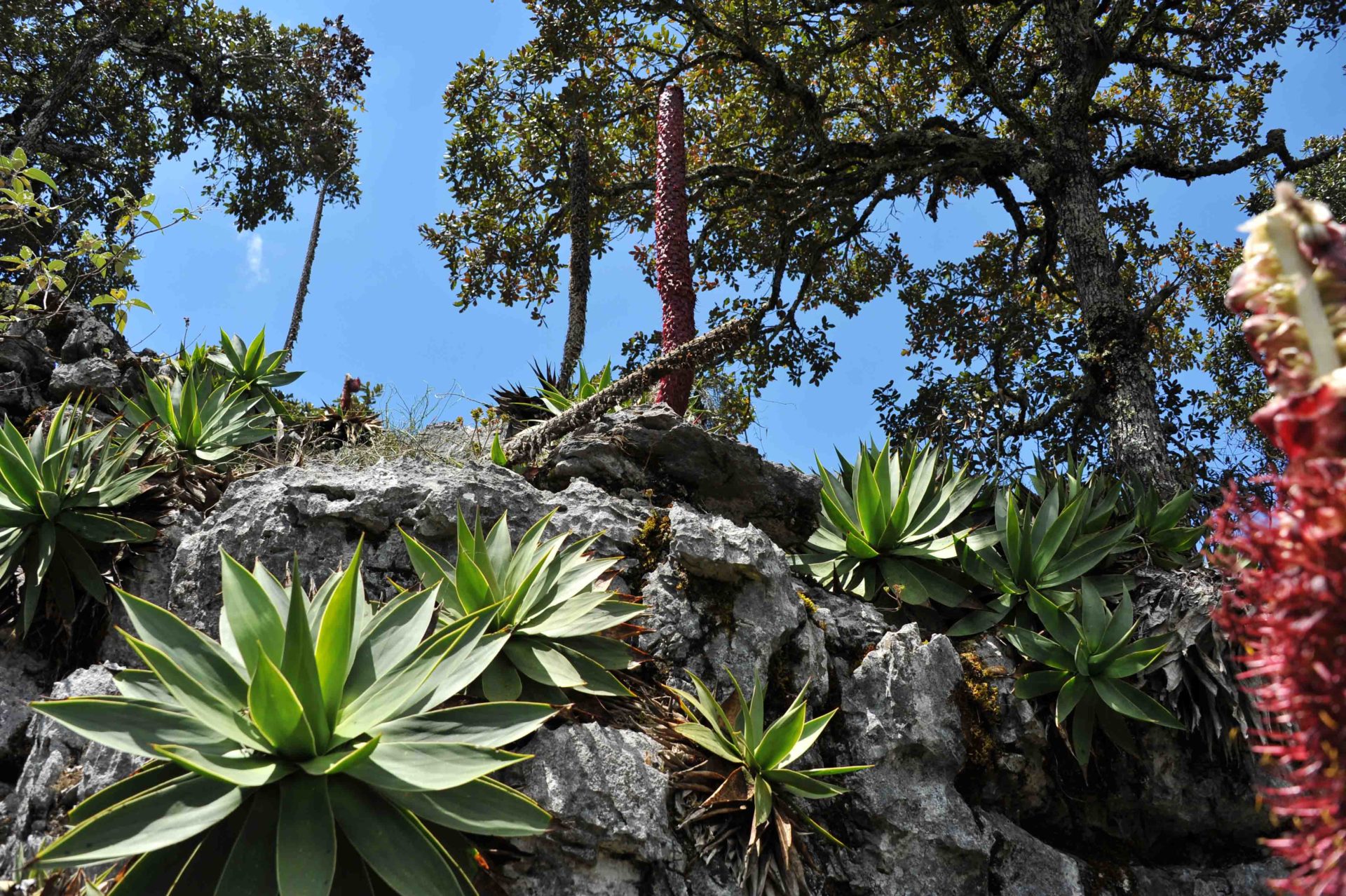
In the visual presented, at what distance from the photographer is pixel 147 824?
7.63 ft

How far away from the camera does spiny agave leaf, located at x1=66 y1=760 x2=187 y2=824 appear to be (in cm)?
247

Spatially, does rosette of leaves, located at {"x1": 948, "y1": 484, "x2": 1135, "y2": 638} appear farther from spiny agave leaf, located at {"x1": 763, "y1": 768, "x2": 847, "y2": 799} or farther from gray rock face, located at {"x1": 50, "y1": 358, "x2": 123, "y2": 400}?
gray rock face, located at {"x1": 50, "y1": 358, "x2": 123, "y2": 400}

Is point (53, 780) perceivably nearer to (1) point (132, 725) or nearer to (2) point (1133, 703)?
(1) point (132, 725)

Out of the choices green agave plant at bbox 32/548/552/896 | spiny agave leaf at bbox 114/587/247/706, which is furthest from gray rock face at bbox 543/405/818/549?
spiny agave leaf at bbox 114/587/247/706

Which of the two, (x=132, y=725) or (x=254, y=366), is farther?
(x=254, y=366)

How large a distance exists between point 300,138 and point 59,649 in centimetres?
1591

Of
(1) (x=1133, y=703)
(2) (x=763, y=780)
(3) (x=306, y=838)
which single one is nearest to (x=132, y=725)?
(3) (x=306, y=838)

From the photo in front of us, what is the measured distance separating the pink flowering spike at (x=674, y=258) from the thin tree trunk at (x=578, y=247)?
2.01m

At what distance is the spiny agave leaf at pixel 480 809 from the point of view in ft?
8.27

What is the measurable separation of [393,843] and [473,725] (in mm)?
417

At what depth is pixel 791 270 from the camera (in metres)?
12.4

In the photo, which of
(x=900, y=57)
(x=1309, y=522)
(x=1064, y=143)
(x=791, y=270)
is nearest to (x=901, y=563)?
(x=1309, y=522)

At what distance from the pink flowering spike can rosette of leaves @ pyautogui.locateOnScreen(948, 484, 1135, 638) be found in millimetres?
2721

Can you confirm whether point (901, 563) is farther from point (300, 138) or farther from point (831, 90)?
point (300, 138)
